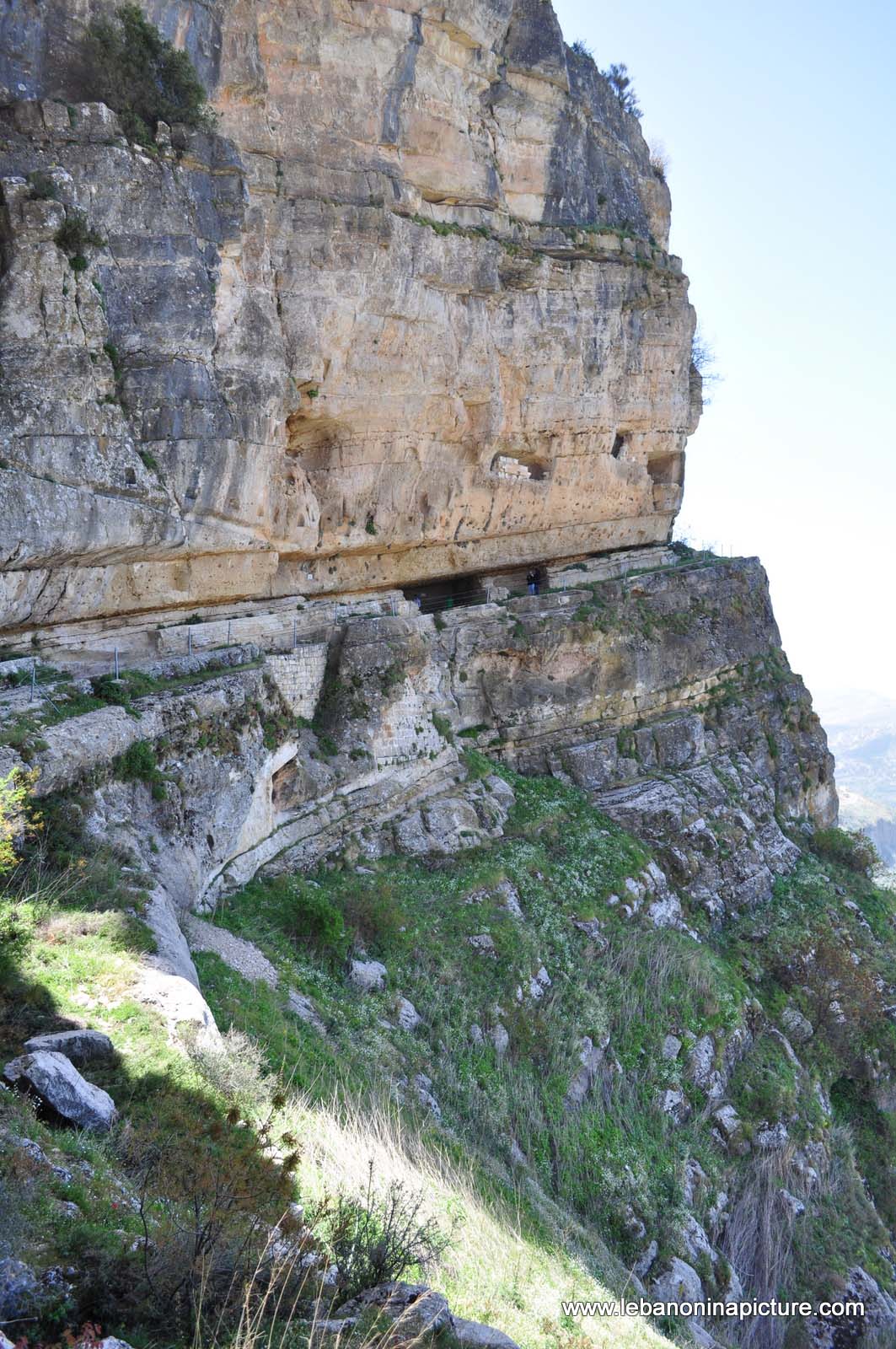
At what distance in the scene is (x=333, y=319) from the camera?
56.9 feet

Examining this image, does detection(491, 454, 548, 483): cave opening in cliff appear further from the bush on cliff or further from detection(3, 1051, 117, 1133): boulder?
detection(3, 1051, 117, 1133): boulder

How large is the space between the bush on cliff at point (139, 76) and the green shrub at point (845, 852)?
66.1ft

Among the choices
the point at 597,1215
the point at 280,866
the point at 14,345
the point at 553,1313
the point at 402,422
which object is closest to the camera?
the point at 553,1313

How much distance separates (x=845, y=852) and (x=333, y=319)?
17163 millimetres

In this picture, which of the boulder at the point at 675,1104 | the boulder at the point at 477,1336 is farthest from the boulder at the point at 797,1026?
the boulder at the point at 477,1336

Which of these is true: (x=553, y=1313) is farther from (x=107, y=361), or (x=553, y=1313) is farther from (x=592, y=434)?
(x=592, y=434)

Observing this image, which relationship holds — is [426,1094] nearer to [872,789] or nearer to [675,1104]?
[675,1104]

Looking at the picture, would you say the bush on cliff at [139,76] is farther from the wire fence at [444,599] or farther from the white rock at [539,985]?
the white rock at [539,985]

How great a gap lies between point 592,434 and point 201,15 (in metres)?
11.1

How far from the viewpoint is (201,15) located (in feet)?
52.3

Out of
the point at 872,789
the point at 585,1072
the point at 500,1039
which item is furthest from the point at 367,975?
the point at 872,789

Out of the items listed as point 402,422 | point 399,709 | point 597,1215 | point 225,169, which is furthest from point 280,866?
point 225,169

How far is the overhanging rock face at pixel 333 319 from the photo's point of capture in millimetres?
14289

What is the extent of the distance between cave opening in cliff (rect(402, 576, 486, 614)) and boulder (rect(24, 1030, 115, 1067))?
15.4m
